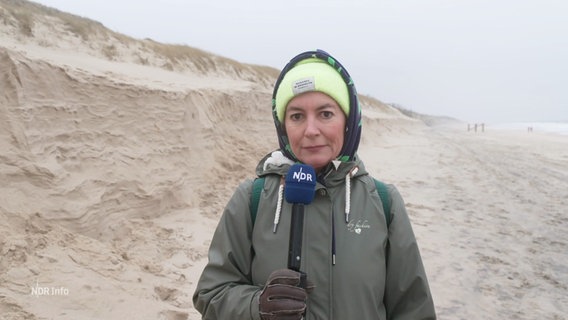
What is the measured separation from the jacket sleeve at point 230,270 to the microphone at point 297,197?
19 cm

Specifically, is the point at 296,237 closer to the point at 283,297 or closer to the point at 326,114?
the point at 283,297

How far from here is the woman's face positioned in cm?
171

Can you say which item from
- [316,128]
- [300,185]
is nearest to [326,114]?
[316,128]

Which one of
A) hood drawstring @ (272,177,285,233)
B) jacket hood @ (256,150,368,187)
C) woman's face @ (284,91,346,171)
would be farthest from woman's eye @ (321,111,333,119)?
hood drawstring @ (272,177,285,233)

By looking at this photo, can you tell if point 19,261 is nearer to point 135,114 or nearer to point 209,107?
point 135,114

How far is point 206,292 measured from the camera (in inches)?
64.2

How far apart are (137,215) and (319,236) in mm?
4758

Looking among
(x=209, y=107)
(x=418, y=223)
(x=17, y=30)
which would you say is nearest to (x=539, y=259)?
(x=418, y=223)

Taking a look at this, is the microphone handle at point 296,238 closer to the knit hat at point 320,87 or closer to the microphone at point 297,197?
the microphone at point 297,197

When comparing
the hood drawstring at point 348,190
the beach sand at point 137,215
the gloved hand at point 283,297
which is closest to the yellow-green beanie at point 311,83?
the hood drawstring at point 348,190

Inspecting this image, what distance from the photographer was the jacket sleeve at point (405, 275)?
1642mm

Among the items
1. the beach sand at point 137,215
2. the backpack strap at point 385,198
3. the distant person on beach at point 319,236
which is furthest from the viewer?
the beach sand at point 137,215

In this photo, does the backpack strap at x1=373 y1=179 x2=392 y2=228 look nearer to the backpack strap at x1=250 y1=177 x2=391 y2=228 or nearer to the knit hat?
the backpack strap at x1=250 y1=177 x2=391 y2=228

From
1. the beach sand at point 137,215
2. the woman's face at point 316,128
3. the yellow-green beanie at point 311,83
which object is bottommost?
the beach sand at point 137,215
